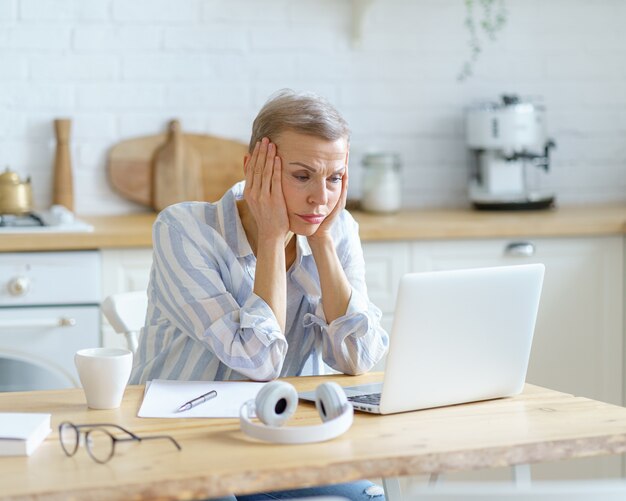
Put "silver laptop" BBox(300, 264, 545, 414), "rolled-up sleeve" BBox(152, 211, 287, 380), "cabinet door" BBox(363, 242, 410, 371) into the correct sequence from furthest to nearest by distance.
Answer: "cabinet door" BBox(363, 242, 410, 371)
"rolled-up sleeve" BBox(152, 211, 287, 380)
"silver laptop" BBox(300, 264, 545, 414)

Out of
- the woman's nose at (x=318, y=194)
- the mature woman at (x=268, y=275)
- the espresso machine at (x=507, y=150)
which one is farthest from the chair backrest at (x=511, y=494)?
the espresso machine at (x=507, y=150)

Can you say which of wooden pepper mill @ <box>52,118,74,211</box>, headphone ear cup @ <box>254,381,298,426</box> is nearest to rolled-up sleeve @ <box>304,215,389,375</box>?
headphone ear cup @ <box>254,381,298,426</box>

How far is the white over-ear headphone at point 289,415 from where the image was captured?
152 centimetres

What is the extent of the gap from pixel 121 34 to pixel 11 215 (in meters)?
0.78

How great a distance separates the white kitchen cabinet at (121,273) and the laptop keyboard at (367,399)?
1.50 metres

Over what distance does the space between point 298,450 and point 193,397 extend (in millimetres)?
336

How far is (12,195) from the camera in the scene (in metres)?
3.42

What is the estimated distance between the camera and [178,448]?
1486 millimetres

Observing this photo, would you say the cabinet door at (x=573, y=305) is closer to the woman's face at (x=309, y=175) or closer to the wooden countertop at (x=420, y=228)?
the wooden countertop at (x=420, y=228)

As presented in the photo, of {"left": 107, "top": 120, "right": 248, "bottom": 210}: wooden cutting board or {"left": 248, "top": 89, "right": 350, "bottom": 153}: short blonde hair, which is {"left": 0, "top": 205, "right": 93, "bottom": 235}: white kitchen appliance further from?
{"left": 248, "top": 89, "right": 350, "bottom": 153}: short blonde hair

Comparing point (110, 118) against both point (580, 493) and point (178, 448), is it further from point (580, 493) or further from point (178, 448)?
point (580, 493)

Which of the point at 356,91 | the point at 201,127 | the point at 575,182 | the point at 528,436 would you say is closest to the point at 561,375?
the point at 575,182

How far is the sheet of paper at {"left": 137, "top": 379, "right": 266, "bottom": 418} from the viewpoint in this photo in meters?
1.68

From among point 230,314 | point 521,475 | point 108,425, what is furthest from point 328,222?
point 108,425
